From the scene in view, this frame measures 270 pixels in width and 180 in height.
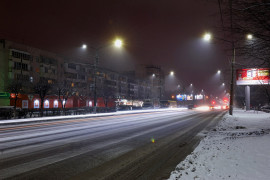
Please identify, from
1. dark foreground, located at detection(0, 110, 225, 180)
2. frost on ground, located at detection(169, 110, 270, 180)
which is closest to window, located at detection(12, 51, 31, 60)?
dark foreground, located at detection(0, 110, 225, 180)

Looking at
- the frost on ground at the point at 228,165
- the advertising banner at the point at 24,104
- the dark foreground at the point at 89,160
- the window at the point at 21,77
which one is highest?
the window at the point at 21,77

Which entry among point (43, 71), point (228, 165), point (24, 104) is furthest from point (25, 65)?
point (228, 165)

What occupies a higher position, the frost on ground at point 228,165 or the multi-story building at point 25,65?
the multi-story building at point 25,65

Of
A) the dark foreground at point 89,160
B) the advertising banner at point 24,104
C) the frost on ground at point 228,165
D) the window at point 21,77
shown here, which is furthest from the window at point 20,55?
the frost on ground at point 228,165

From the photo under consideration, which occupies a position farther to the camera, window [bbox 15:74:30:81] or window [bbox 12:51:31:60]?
window [bbox 12:51:31:60]

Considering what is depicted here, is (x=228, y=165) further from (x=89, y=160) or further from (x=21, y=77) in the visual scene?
(x=21, y=77)

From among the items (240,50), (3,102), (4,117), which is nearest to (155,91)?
(3,102)

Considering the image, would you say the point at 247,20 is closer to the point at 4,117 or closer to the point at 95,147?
the point at 95,147

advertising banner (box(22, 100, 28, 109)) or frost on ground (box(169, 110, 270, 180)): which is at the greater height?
advertising banner (box(22, 100, 28, 109))

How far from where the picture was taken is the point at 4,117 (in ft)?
78.7

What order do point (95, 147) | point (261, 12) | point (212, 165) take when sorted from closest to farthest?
point (212, 165)
point (261, 12)
point (95, 147)

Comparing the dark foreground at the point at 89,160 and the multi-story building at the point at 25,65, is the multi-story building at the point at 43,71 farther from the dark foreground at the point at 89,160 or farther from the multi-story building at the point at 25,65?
the dark foreground at the point at 89,160

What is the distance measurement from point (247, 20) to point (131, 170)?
672cm

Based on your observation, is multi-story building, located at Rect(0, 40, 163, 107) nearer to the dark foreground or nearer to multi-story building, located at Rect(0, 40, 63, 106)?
multi-story building, located at Rect(0, 40, 63, 106)
